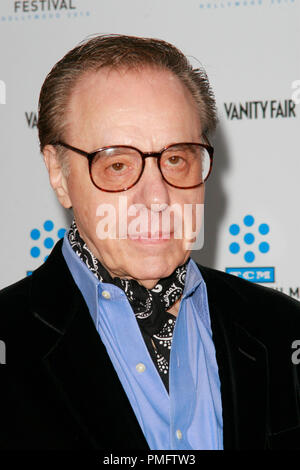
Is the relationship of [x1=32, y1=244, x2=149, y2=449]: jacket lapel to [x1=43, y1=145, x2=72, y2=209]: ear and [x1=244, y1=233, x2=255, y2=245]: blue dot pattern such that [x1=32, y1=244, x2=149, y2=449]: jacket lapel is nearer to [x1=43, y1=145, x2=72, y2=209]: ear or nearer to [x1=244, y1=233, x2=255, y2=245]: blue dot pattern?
[x1=43, y1=145, x2=72, y2=209]: ear

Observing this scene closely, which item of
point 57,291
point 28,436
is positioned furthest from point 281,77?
point 28,436

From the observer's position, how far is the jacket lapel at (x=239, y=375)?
54.7 inches

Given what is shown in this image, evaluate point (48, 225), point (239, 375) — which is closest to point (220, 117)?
point (48, 225)

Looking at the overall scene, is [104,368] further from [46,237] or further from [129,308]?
[46,237]

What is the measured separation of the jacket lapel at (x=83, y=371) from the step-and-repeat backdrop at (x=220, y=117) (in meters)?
0.89

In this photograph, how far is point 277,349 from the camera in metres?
1.59

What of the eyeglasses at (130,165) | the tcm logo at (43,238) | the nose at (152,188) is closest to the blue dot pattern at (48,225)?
the tcm logo at (43,238)

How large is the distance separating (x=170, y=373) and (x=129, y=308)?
162mm

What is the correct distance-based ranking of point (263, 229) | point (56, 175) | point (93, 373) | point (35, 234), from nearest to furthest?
1. point (93, 373)
2. point (56, 175)
3. point (263, 229)
4. point (35, 234)

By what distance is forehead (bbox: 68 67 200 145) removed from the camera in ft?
4.60

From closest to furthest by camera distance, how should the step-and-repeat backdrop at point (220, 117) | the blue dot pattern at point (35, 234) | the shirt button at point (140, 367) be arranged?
the shirt button at point (140, 367), the step-and-repeat backdrop at point (220, 117), the blue dot pattern at point (35, 234)

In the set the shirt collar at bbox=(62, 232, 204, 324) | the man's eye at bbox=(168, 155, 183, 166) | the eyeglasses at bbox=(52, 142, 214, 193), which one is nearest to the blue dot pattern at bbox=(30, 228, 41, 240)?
the shirt collar at bbox=(62, 232, 204, 324)

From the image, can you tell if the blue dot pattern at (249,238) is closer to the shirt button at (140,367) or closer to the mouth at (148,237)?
the mouth at (148,237)

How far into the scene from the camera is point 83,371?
131 cm
